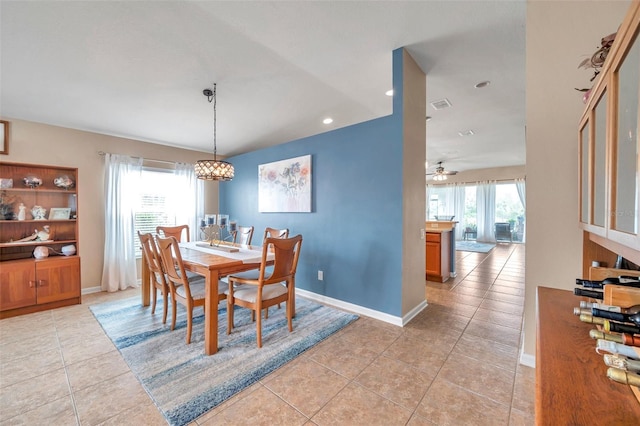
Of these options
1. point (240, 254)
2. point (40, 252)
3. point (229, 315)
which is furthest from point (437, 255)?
point (40, 252)

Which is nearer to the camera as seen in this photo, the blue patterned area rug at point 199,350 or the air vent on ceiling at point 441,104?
the blue patterned area rug at point 199,350

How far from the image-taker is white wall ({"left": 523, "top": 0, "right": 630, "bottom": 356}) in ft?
5.91

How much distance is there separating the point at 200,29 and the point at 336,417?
120 inches

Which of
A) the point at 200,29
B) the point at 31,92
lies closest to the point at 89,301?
the point at 31,92

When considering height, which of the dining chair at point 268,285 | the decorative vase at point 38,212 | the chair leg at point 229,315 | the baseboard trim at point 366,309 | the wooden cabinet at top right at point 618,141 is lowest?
the baseboard trim at point 366,309

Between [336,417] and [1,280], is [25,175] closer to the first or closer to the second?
[1,280]

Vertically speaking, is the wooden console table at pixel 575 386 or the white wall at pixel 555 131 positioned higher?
the white wall at pixel 555 131

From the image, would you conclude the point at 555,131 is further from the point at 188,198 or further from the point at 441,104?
the point at 188,198

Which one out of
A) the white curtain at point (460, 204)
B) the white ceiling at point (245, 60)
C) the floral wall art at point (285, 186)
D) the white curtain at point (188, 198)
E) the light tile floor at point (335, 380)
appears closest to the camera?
the light tile floor at point (335, 380)

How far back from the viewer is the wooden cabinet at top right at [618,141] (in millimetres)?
691

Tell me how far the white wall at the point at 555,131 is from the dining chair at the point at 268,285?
1.99m

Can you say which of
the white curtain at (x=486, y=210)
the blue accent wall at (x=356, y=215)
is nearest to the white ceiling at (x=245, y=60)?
the blue accent wall at (x=356, y=215)

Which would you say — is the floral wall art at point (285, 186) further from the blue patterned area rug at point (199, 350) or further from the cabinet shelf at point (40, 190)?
the cabinet shelf at point (40, 190)

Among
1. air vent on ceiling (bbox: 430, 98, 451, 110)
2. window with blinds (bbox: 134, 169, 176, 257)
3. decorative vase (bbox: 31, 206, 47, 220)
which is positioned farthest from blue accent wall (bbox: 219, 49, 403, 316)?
decorative vase (bbox: 31, 206, 47, 220)
